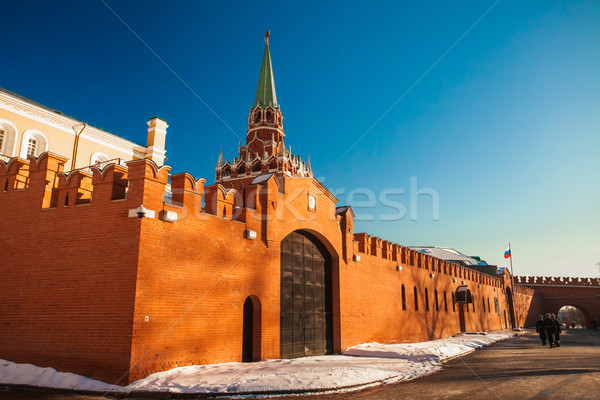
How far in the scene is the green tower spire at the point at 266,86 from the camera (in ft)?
201

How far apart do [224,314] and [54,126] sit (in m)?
18.9

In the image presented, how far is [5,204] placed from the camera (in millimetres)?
11547

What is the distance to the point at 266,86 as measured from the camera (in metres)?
62.1

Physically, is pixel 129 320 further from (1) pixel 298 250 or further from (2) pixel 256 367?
(1) pixel 298 250

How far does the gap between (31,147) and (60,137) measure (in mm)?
1710

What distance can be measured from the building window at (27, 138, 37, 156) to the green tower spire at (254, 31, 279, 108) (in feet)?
132

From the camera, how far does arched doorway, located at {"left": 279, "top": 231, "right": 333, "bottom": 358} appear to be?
14.1 metres

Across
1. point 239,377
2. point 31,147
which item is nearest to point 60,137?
point 31,147

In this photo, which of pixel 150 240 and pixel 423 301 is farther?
pixel 423 301

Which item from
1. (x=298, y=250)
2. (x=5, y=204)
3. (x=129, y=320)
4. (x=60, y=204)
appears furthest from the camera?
(x=298, y=250)

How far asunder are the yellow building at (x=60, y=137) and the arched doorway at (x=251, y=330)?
10.9m

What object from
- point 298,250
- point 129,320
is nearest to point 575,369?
point 298,250

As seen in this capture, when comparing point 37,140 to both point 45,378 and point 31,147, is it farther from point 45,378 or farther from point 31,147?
point 45,378

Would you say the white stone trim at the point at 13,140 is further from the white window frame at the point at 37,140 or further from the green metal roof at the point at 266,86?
the green metal roof at the point at 266,86
